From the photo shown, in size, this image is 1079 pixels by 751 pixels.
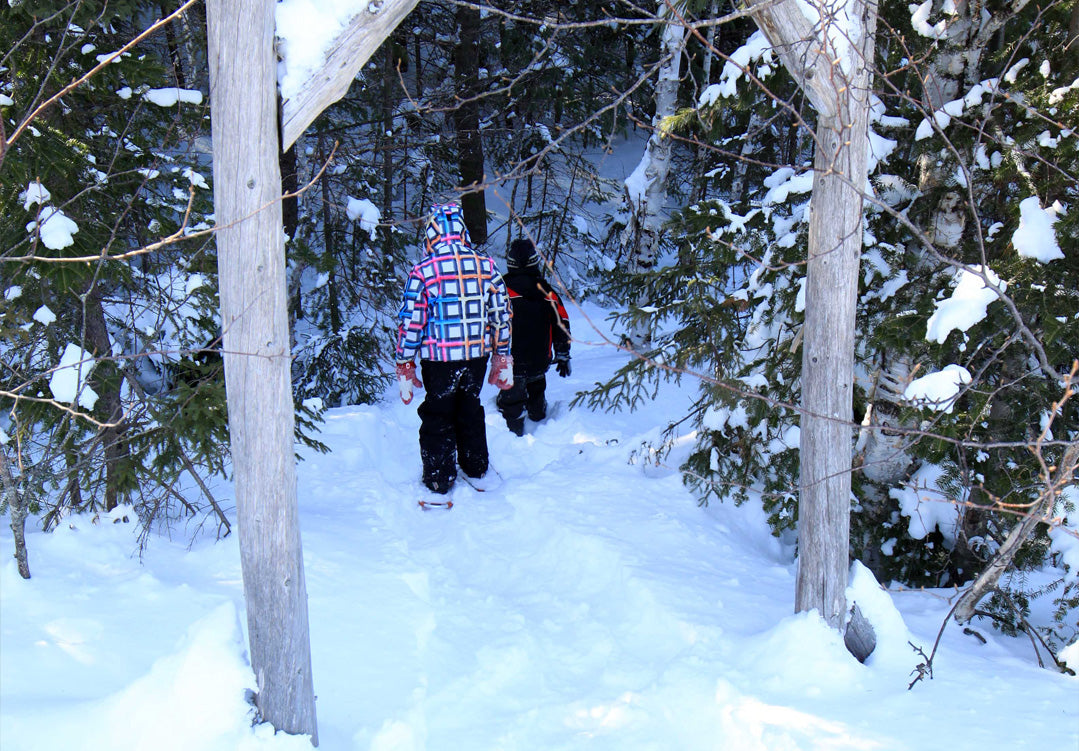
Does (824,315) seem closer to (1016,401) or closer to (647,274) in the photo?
(1016,401)

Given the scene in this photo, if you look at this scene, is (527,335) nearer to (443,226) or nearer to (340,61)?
(443,226)

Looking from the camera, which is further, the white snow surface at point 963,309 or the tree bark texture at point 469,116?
the tree bark texture at point 469,116

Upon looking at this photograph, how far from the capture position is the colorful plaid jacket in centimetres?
551

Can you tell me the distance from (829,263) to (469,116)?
6.98 metres

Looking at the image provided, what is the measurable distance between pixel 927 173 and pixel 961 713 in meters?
3.05

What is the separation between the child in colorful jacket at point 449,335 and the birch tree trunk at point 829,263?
2.70 meters

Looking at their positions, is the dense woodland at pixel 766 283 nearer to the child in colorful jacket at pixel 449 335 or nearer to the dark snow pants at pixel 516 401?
the child in colorful jacket at pixel 449 335

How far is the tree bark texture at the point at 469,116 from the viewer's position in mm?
9930

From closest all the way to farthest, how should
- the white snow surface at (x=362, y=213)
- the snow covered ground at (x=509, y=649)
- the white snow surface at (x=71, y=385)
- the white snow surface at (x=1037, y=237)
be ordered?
the snow covered ground at (x=509, y=649) < the white snow surface at (x=1037, y=237) < the white snow surface at (x=71, y=385) < the white snow surface at (x=362, y=213)

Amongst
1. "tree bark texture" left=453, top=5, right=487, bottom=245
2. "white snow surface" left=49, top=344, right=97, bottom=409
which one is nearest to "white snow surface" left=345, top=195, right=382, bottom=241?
"tree bark texture" left=453, top=5, right=487, bottom=245

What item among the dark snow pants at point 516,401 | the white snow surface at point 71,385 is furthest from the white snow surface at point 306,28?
the dark snow pants at point 516,401

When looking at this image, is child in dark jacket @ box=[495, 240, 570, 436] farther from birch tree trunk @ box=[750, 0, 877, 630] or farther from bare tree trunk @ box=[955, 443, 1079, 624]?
bare tree trunk @ box=[955, 443, 1079, 624]

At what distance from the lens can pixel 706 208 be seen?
5.39 meters

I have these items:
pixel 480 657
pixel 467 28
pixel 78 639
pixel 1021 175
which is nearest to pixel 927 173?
pixel 1021 175
